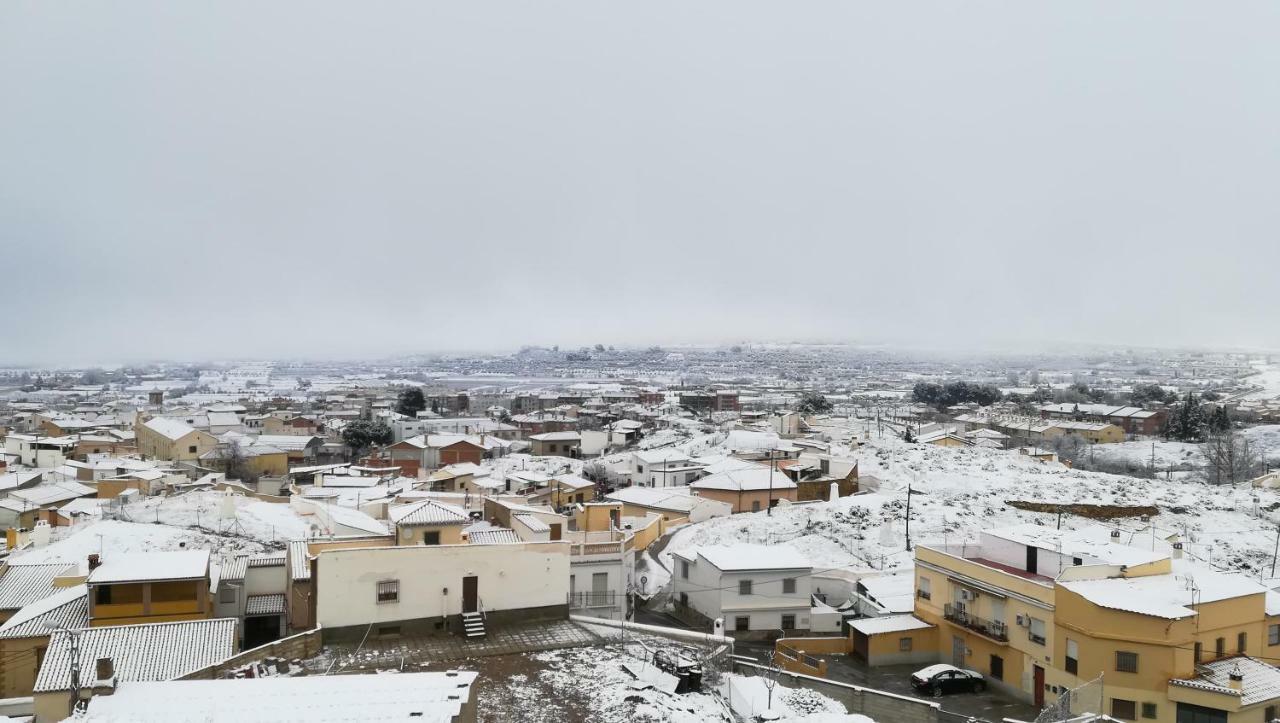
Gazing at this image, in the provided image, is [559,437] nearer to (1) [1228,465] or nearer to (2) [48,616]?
(1) [1228,465]

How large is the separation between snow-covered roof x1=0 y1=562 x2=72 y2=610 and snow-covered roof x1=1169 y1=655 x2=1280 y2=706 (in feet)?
68.8

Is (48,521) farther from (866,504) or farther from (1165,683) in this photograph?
(1165,683)

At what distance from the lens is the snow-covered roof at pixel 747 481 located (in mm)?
34594

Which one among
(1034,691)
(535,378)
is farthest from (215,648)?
(535,378)

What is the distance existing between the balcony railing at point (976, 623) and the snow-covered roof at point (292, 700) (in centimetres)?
1356

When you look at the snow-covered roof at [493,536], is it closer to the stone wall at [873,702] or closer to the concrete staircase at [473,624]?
the concrete staircase at [473,624]

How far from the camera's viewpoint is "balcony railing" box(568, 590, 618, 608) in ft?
63.3

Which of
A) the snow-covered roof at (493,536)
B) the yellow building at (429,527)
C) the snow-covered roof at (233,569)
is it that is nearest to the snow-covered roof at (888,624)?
the snow-covered roof at (493,536)

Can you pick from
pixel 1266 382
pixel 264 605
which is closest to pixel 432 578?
pixel 264 605

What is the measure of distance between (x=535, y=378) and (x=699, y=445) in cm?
12992

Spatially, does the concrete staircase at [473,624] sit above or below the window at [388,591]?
below

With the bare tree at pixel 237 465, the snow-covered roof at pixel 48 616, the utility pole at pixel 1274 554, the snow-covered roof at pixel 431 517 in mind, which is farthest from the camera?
the bare tree at pixel 237 465

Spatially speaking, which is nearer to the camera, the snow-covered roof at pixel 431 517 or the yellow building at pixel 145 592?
the yellow building at pixel 145 592

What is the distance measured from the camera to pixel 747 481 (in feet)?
115
